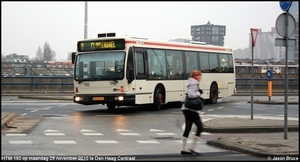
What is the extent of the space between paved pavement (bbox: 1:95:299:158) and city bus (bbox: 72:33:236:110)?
4.49 m

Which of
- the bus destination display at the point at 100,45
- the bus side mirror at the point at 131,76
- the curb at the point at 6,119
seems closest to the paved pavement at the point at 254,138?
the curb at the point at 6,119

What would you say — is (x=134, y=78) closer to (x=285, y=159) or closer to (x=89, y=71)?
(x=89, y=71)

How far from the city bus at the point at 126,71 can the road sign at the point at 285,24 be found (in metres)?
9.72

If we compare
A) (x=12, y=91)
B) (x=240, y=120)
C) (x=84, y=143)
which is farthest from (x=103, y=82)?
(x=12, y=91)

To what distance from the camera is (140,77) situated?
22734mm

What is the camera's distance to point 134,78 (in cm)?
2227

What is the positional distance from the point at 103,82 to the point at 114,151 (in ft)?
34.6

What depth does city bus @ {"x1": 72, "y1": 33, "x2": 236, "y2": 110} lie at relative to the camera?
72.3 ft

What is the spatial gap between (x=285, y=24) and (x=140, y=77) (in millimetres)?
10420

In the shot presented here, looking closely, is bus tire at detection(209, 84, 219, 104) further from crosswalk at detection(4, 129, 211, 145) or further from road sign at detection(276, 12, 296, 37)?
road sign at detection(276, 12, 296, 37)

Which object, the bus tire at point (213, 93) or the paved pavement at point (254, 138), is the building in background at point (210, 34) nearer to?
the bus tire at point (213, 93)

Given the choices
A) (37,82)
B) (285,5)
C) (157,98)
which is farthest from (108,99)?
(37,82)

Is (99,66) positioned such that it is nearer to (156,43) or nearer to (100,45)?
(100,45)

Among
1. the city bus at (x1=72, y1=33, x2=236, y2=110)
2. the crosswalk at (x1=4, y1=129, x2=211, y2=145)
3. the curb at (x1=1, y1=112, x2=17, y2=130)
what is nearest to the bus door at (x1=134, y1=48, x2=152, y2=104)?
the city bus at (x1=72, y1=33, x2=236, y2=110)
